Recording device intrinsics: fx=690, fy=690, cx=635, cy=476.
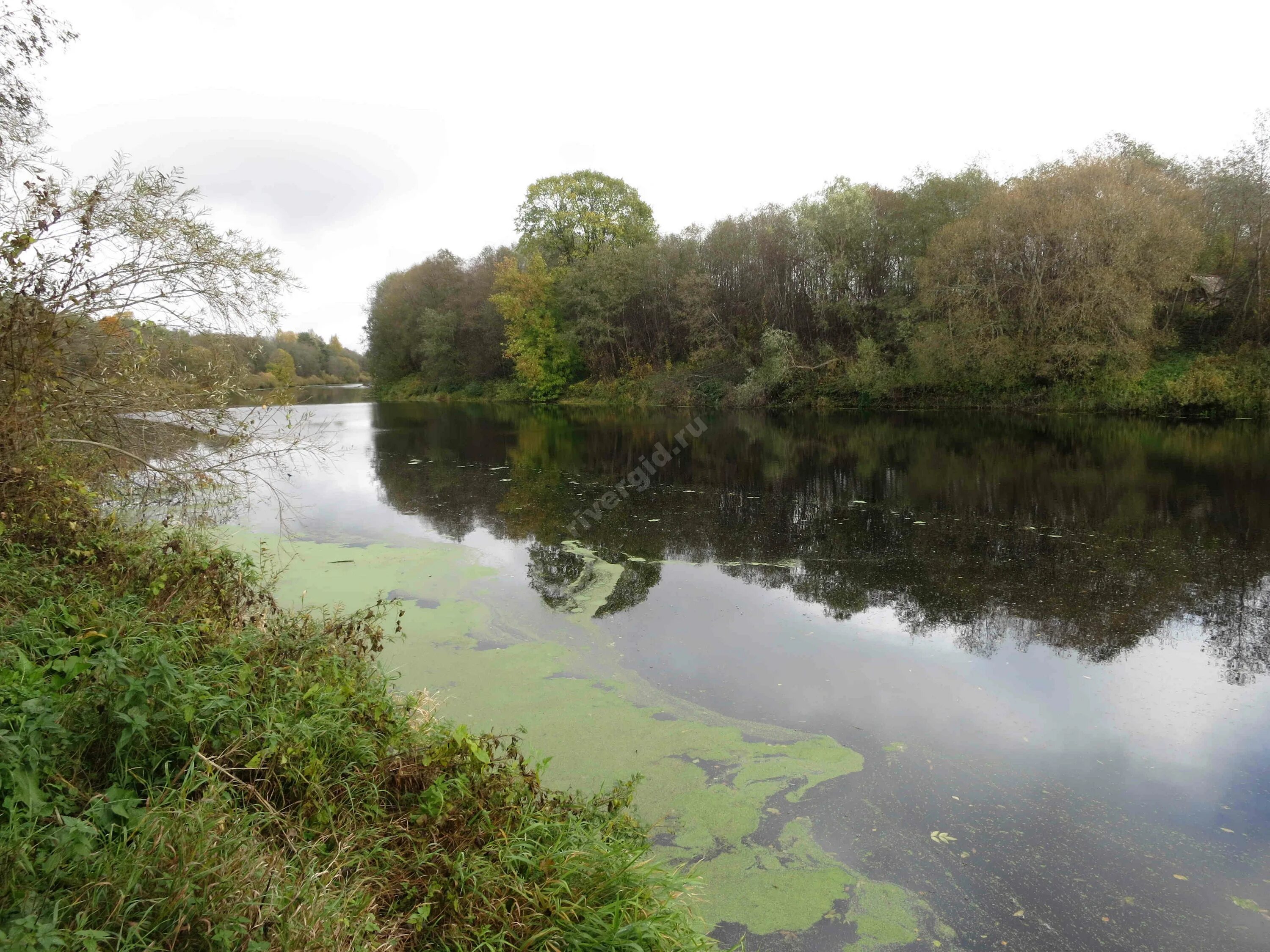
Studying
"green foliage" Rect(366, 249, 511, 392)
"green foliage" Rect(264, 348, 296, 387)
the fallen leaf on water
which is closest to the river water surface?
the fallen leaf on water

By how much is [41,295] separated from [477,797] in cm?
459

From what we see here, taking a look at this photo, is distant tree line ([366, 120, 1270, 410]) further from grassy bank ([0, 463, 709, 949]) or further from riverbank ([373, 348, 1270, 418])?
grassy bank ([0, 463, 709, 949])

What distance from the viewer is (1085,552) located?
24.0 feet

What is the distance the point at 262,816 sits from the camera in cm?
244

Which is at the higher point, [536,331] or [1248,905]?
[536,331]

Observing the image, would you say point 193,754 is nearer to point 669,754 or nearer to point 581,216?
point 669,754

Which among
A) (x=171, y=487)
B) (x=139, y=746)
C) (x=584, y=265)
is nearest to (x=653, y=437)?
(x=171, y=487)

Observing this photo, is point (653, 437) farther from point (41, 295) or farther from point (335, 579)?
point (41, 295)

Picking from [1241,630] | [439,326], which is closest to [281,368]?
[1241,630]

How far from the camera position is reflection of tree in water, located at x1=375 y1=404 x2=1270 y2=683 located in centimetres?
586

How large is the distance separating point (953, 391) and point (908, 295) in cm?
467

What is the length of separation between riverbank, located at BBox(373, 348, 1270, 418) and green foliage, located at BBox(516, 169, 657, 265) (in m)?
8.36

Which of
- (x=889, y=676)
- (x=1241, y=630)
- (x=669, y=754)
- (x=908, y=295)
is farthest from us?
(x=908, y=295)

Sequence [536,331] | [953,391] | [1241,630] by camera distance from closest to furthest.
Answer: [1241,630]
[953,391]
[536,331]
